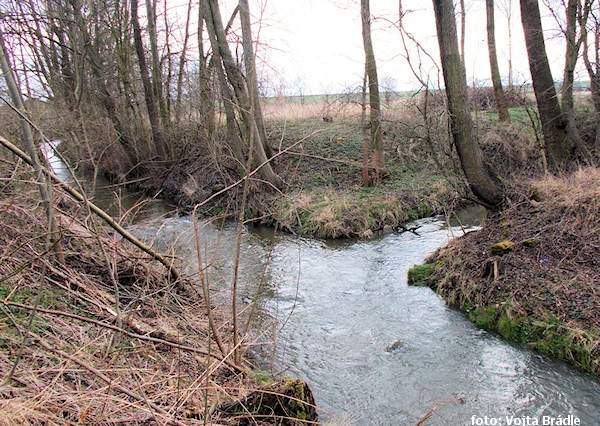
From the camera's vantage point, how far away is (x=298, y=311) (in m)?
7.20

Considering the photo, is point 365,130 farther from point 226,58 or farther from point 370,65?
point 226,58

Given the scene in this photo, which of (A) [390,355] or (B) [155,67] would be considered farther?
(B) [155,67]

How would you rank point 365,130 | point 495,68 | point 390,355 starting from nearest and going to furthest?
point 390,355
point 365,130
point 495,68

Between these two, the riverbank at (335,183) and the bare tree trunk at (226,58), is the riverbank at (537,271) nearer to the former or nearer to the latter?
the riverbank at (335,183)

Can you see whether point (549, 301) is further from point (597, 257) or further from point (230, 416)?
point (230, 416)

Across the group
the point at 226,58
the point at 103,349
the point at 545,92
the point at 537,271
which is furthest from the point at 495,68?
the point at 103,349

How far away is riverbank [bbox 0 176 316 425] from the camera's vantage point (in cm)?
276

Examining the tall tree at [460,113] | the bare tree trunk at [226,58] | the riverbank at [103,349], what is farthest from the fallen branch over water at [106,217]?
the bare tree trunk at [226,58]

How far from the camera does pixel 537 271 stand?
6395 mm

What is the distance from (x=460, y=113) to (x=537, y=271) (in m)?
3.14

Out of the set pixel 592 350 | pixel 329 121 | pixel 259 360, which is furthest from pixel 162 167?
pixel 592 350

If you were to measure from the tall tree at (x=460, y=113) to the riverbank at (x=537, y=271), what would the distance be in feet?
1.42

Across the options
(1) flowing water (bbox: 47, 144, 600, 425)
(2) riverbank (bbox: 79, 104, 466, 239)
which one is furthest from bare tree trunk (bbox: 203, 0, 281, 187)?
(1) flowing water (bbox: 47, 144, 600, 425)

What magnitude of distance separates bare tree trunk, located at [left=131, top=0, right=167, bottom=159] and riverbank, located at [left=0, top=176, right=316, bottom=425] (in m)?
11.6
